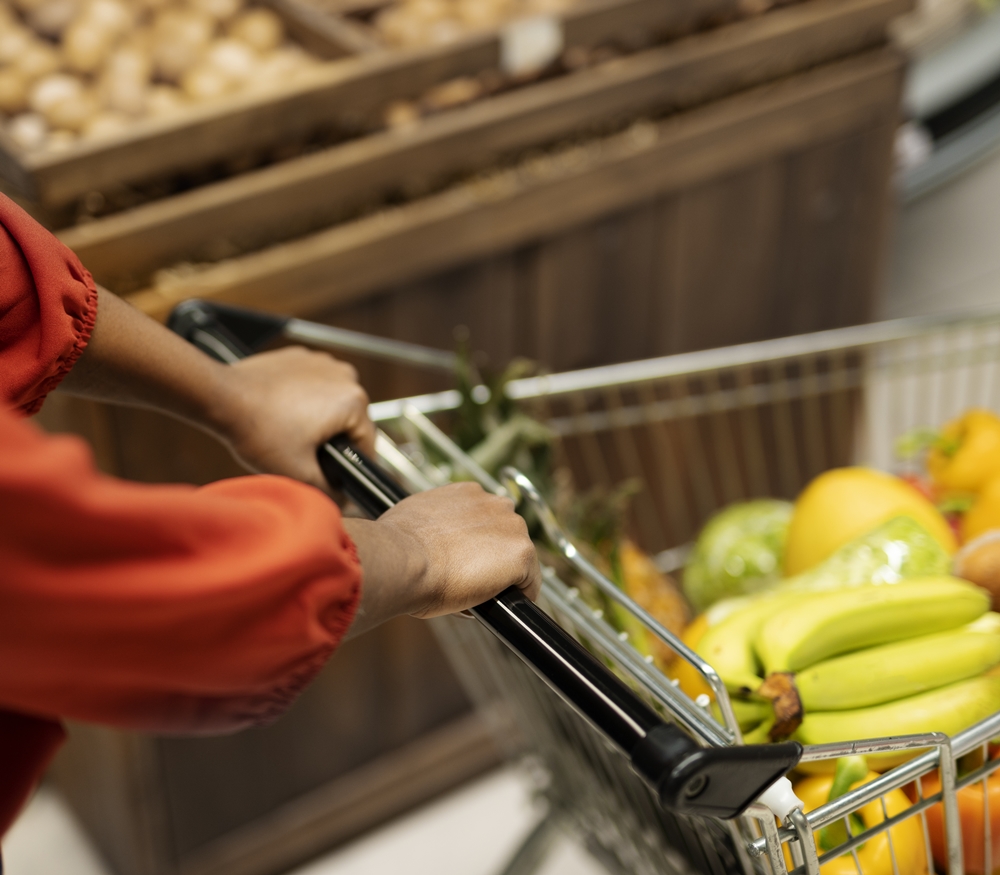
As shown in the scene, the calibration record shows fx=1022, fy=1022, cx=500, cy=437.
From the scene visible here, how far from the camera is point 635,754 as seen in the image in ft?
1.50

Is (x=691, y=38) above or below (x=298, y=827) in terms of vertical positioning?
above

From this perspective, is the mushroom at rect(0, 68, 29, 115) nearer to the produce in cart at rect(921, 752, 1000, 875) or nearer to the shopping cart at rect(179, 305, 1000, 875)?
the shopping cart at rect(179, 305, 1000, 875)

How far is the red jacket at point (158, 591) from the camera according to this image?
365 mm

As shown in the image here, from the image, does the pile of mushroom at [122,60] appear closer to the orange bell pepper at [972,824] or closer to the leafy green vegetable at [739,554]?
the leafy green vegetable at [739,554]

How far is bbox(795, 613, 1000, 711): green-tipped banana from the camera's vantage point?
29.4 inches

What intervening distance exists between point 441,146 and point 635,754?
976 mm

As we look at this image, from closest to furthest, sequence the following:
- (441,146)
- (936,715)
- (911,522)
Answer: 1. (936,715)
2. (911,522)
3. (441,146)

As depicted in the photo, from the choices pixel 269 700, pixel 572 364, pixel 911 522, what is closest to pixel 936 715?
pixel 911 522

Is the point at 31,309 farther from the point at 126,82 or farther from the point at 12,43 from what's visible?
the point at 12,43

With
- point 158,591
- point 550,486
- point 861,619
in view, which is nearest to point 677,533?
point 550,486

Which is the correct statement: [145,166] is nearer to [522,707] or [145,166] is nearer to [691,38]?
[522,707]

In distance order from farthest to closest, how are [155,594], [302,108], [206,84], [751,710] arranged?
[206,84] < [302,108] < [751,710] < [155,594]

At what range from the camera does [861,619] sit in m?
0.75

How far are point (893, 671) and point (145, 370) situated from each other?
577 mm
